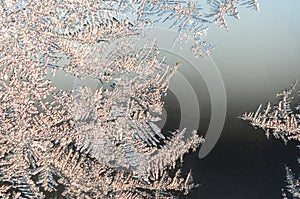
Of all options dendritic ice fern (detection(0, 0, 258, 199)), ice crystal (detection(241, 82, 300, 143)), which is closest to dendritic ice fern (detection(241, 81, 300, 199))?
ice crystal (detection(241, 82, 300, 143))

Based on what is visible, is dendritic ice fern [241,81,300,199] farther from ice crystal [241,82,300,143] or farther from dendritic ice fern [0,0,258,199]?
dendritic ice fern [0,0,258,199]

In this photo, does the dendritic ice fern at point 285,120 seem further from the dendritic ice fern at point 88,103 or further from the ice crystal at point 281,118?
the dendritic ice fern at point 88,103

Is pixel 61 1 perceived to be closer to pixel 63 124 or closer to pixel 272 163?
pixel 63 124

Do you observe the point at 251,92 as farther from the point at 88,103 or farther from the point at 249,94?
the point at 88,103

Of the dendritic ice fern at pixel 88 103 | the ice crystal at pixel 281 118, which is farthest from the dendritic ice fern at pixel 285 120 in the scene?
the dendritic ice fern at pixel 88 103

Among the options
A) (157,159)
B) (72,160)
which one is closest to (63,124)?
(72,160)

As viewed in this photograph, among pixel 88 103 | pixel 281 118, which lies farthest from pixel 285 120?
pixel 88 103

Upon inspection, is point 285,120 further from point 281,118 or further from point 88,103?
point 88,103

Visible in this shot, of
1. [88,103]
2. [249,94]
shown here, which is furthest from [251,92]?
[88,103]
